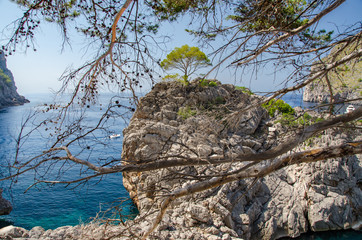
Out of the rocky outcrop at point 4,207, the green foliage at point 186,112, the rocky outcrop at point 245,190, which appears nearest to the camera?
the rocky outcrop at point 245,190

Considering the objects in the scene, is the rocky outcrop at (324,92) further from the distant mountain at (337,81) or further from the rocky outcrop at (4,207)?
the rocky outcrop at (4,207)

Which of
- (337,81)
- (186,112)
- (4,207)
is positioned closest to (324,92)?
(337,81)

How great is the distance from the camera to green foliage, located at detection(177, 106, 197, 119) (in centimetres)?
1166

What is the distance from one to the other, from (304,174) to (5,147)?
863 inches

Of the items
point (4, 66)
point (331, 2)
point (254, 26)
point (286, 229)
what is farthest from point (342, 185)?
point (4, 66)

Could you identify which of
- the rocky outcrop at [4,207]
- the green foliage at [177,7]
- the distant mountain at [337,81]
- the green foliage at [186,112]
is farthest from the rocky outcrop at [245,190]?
the rocky outcrop at [4,207]

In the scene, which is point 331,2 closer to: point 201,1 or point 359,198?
point 201,1

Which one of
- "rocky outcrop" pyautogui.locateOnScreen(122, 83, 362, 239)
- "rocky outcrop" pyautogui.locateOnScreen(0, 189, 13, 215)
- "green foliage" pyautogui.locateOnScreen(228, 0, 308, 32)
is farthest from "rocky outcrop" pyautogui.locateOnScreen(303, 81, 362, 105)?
"rocky outcrop" pyautogui.locateOnScreen(0, 189, 13, 215)

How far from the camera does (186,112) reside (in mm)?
11773

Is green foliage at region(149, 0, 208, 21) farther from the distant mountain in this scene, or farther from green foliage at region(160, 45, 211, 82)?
green foliage at region(160, 45, 211, 82)

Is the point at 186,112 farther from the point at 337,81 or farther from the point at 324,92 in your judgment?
the point at 337,81

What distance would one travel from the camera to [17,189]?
12.7 m

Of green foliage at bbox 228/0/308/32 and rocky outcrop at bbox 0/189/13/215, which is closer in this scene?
green foliage at bbox 228/0/308/32

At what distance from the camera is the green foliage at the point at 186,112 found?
11664mm
